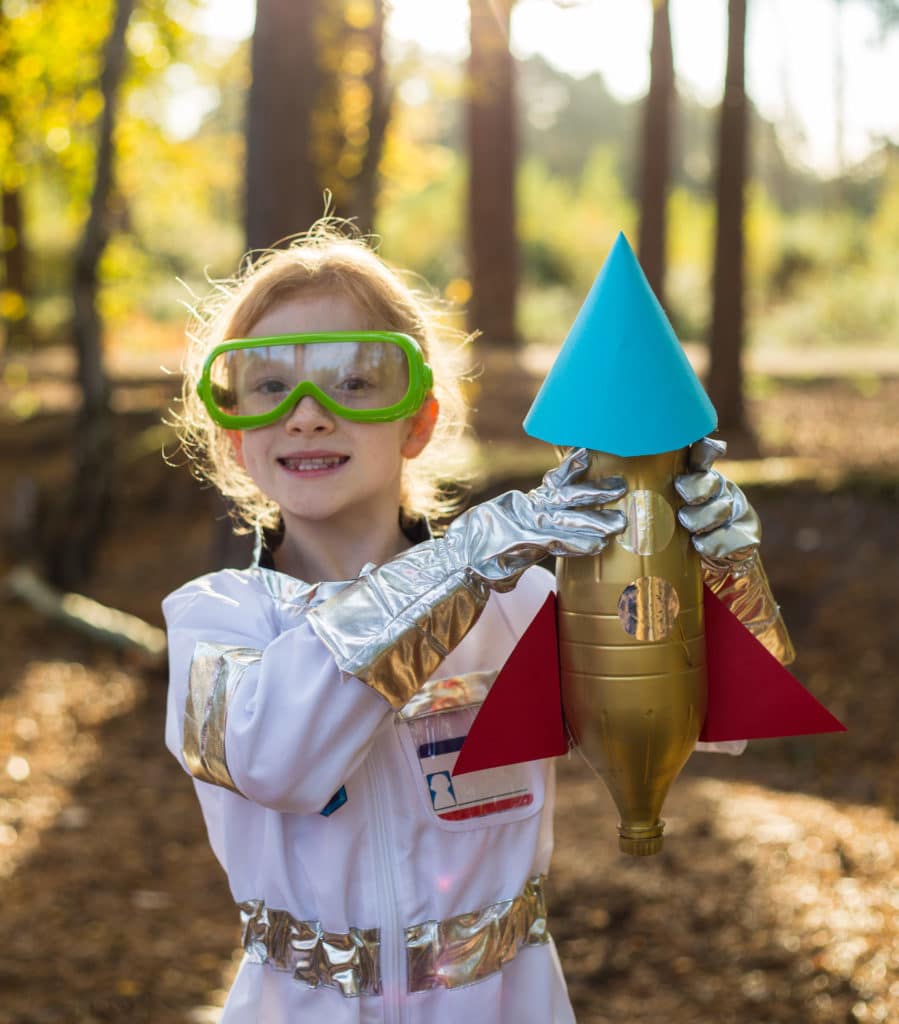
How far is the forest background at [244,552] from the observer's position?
13.5ft

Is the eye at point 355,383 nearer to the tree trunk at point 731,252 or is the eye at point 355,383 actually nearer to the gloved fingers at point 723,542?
Answer: the gloved fingers at point 723,542

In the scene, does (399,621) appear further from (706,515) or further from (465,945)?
(465,945)

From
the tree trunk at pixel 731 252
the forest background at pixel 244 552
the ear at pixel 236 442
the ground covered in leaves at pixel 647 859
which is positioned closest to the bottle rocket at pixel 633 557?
the ear at pixel 236 442

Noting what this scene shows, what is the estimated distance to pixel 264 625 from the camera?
1909mm

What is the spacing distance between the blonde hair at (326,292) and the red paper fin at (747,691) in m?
0.69

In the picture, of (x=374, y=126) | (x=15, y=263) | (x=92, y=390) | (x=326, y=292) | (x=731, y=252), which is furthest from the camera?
(x=15, y=263)

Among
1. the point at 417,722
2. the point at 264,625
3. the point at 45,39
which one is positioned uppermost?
the point at 45,39

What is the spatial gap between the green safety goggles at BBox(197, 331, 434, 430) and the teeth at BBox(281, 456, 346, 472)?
76 mm

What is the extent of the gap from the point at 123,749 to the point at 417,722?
4.83 m

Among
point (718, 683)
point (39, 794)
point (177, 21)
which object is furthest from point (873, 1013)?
point (177, 21)

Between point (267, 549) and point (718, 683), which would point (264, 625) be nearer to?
point (267, 549)

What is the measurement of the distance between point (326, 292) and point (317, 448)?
0.29 m

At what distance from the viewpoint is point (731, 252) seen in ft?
33.7

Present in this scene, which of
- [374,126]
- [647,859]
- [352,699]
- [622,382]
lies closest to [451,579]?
[352,699]
